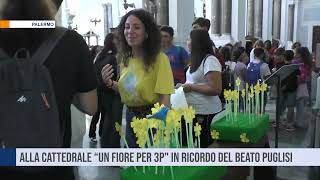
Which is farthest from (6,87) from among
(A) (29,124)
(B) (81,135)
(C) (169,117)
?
(B) (81,135)

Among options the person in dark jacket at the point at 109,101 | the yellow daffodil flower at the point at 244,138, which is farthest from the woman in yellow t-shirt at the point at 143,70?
the person in dark jacket at the point at 109,101

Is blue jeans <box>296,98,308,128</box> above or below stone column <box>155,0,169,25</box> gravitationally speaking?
below

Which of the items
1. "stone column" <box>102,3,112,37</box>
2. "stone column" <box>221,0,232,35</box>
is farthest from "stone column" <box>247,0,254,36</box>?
"stone column" <box>102,3,112,37</box>

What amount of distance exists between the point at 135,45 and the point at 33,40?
0.76 m

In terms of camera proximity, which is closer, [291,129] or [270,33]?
[291,129]

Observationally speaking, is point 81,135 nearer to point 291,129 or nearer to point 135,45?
point 291,129

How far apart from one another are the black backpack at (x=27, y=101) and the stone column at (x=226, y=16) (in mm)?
11207

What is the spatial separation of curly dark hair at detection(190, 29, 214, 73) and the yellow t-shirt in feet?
2.33

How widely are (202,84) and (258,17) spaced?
544 inches

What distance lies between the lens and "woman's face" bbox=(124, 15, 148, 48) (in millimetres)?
1867

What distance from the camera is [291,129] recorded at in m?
5.31

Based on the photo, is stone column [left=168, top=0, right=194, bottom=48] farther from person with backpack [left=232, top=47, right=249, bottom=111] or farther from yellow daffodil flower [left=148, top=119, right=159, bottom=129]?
yellow daffodil flower [left=148, top=119, right=159, bottom=129]

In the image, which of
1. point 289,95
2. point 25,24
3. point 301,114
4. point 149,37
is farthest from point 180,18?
point 25,24

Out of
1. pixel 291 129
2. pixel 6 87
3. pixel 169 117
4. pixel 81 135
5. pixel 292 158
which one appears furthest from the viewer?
pixel 291 129
